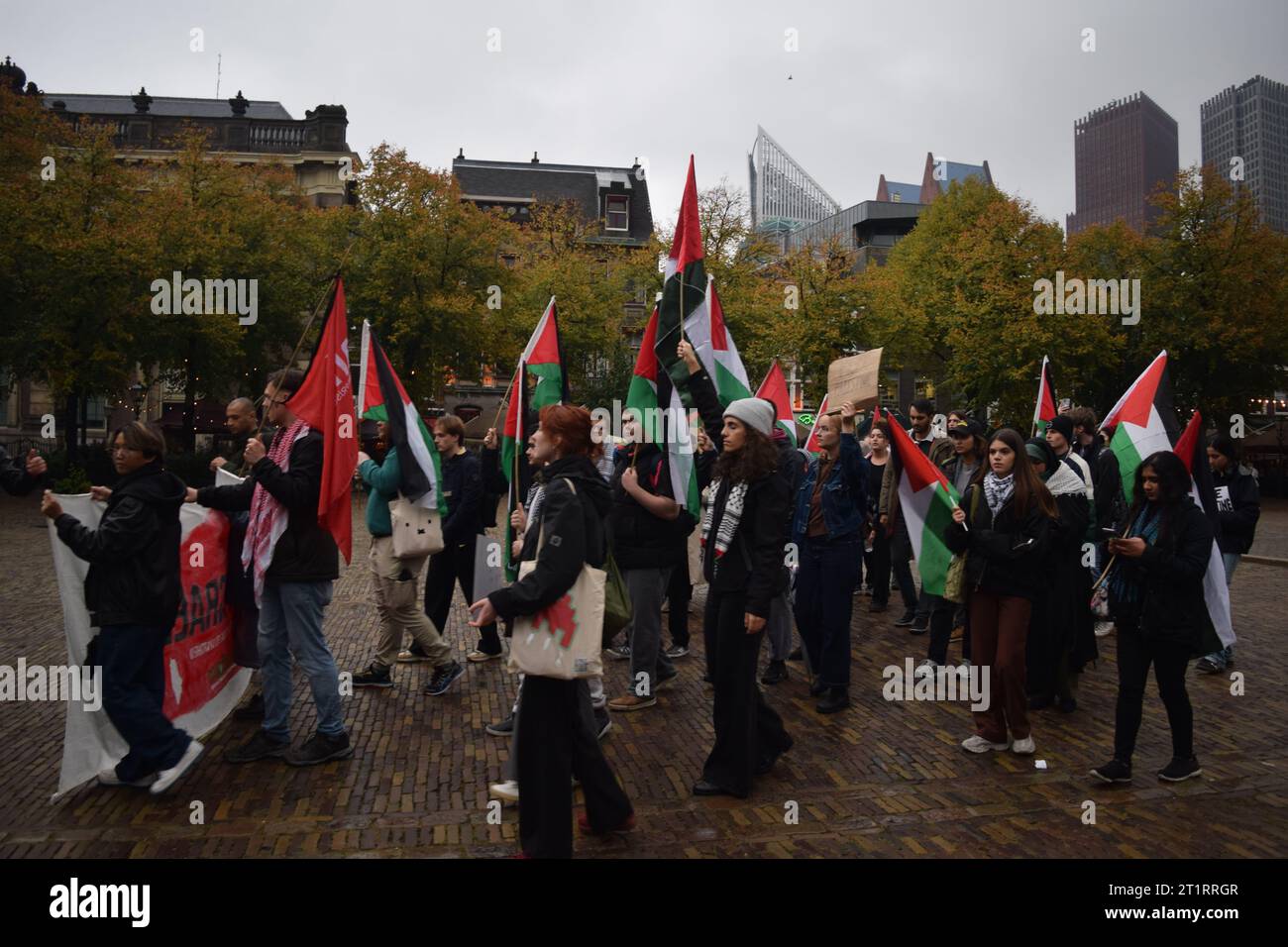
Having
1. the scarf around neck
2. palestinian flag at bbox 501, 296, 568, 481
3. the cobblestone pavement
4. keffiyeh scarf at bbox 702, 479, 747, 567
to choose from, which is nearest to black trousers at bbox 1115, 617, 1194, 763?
the cobblestone pavement

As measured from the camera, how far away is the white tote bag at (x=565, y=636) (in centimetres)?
407

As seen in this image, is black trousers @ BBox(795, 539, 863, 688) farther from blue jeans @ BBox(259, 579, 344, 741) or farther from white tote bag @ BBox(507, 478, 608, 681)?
blue jeans @ BBox(259, 579, 344, 741)

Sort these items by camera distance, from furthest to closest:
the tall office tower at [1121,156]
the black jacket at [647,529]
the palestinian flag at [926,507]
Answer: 1. the tall office tower at [1121,156]
2. the black jacket at [647,529]
3. the palestinian flag at [926,507]

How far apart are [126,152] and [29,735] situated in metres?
48.5

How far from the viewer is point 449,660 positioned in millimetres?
7371

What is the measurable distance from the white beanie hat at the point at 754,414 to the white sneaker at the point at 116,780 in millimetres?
3787

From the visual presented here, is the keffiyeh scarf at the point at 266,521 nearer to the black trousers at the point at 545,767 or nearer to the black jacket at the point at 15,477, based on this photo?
the black jacket at the point at 15,477

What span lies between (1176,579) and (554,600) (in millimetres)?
3455

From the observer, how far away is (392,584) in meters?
7.05

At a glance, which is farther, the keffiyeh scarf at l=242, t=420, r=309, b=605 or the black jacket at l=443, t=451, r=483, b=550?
the black jacket at l=443, t=451, r=483, b=550

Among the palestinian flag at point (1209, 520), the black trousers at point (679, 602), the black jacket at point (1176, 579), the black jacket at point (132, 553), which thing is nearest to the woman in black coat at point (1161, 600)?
the black jacket at point (1176, 579)

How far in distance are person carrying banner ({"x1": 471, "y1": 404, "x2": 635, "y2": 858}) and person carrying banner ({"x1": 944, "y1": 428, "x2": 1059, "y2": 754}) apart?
8.56ft

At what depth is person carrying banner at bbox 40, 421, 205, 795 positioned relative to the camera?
488 centimetres

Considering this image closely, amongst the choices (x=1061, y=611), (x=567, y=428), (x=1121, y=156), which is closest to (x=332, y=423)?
(x=567, y=428)
